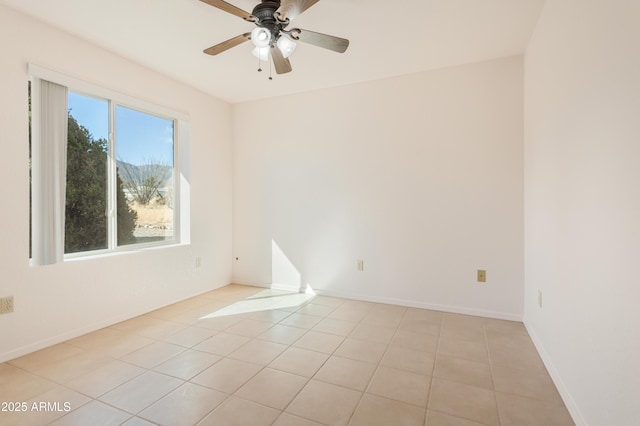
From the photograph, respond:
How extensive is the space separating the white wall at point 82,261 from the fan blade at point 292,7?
196cm

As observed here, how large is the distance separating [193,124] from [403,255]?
9.57 feet

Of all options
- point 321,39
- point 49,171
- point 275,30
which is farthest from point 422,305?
point 49,171

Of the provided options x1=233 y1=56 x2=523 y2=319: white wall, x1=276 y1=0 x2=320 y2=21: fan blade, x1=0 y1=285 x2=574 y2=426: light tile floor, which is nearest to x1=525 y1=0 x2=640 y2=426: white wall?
x1=0 y1=285 x2=574 y2=426: light tile floor

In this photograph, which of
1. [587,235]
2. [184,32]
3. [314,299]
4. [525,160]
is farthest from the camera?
[314,299]

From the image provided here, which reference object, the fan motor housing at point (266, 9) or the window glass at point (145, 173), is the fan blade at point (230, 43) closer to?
the fan motor housing at point (266, 9)

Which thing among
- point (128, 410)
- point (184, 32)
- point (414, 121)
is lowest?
point (128, 410)

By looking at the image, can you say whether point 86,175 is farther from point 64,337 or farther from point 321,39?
point 321,39

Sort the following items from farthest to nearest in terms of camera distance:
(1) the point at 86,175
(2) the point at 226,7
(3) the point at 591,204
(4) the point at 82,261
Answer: (1) the point at 86,175, (4) the point at 82,261, (2) the point at 226,7, (3) the point at 591,204

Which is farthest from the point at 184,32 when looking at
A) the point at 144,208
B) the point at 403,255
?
the point at 403,255

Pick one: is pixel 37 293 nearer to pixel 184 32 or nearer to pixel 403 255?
pixel 184 32

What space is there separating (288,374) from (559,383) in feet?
5.43

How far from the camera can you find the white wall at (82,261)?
7.32ft

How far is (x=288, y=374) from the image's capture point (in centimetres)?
206

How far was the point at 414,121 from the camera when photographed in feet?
11.0
